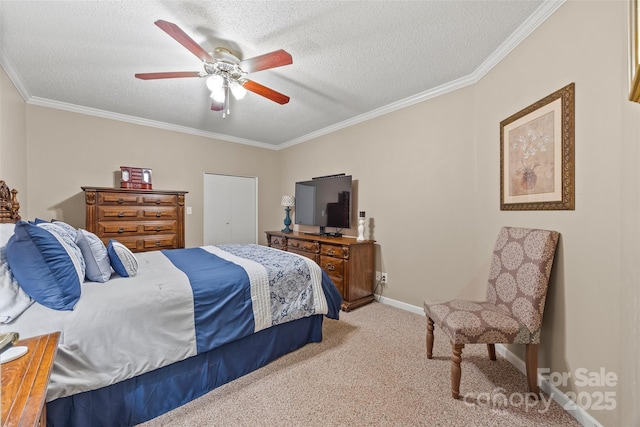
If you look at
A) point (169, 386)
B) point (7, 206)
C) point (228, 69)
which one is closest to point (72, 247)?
point (169, 386)

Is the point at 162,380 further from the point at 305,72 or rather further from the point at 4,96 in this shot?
the point at 4,96

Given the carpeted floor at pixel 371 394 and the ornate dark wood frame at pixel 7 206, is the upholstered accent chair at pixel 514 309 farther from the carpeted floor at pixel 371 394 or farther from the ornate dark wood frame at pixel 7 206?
the ornate dark wood frame at pixel 7 206

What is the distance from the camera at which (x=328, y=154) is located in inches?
165

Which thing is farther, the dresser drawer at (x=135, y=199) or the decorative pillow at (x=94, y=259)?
the dresser drawer at (x=135, y=199)

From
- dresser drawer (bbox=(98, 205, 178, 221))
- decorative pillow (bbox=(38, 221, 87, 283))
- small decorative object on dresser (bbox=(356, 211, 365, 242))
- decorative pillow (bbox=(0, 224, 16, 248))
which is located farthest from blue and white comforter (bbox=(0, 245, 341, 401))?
dresser drawer (bbox=(98, 205, 178, 221))

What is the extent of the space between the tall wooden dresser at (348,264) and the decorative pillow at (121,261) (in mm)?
2050

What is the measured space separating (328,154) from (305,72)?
1763mm

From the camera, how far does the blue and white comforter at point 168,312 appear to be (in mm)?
1264

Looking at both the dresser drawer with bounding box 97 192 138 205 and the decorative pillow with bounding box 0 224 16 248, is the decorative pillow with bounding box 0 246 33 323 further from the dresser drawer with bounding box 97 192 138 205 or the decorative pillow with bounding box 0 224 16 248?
the dresser drawer with bounding box 97 192 138 205

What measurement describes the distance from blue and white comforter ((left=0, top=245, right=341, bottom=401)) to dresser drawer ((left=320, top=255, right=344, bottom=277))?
0.76 meters

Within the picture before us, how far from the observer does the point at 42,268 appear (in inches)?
51.6

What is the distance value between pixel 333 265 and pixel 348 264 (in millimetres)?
235

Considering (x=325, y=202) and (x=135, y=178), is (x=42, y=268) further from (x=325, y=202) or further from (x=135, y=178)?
(x=325, y=202)

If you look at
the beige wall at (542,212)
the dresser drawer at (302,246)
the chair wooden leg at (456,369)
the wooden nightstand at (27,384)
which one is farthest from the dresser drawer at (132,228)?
the chair wooden leg at (456,369)
